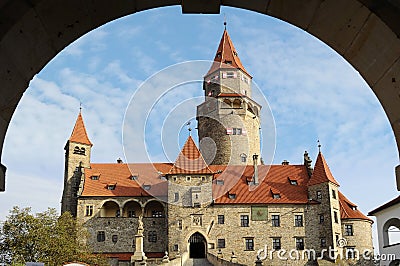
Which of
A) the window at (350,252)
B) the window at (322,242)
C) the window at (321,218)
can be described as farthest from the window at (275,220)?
the window at (350,252)

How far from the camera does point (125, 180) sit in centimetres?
5478

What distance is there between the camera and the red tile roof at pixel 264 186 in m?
48.8

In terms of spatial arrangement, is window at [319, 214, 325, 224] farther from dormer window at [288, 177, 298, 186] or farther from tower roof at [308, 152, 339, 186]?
dormer window at [288, 177, 298, 186]

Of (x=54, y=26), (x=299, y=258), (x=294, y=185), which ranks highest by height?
(x=294, y=185)

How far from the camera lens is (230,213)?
47.8 m

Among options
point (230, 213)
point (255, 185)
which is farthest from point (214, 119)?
point (230, 213)

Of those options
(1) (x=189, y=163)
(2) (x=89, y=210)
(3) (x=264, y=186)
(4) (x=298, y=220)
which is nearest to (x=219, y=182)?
(1) (x=189, y=163)

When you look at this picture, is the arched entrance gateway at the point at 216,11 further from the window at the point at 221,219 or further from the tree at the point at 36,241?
the window at the point at 221,219

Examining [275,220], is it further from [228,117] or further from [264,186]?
[228,117]

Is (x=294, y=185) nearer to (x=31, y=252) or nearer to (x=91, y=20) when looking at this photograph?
(x=31, y=252)

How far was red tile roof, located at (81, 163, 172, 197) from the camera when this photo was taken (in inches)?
2041

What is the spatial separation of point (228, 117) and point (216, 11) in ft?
184

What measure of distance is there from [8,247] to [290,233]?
2410 centimetres

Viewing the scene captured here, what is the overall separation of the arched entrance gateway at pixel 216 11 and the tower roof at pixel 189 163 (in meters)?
45.2
